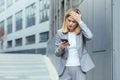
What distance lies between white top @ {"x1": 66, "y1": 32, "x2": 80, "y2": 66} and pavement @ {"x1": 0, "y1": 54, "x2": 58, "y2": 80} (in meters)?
9.04

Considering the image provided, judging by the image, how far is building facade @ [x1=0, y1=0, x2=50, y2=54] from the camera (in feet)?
151

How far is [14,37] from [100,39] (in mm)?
56151

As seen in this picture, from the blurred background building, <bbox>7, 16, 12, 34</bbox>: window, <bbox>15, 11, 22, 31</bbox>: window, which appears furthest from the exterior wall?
<bbox>7, 16, 12, 34</bbox>: window

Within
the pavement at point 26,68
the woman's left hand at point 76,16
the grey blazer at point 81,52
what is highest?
the woman's left hand at point 76,16

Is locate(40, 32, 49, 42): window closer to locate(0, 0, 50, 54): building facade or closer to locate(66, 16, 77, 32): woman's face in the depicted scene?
locate(0, 0, 50, 54): building facade

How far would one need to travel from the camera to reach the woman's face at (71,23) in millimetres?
5379

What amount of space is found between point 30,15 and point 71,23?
1878 inches

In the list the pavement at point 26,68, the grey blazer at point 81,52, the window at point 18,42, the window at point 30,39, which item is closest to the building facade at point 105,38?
the grey blazer at point 81,52

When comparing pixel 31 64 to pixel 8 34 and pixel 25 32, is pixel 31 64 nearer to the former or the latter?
pixel 25 32

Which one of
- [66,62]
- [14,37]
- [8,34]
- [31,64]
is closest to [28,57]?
[31,64]

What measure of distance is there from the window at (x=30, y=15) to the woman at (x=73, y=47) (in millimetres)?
45206

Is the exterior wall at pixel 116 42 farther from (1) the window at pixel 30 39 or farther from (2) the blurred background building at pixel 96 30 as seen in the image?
(1) the window at pixel 30 39

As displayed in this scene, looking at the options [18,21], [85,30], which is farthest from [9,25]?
[85,30]

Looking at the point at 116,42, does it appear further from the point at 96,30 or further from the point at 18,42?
the point at 18,42
